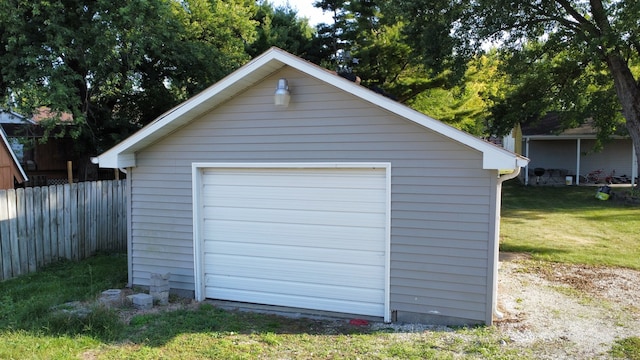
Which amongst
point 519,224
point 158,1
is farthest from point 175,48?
point 519,224

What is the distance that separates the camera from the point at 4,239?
7227 millimetres

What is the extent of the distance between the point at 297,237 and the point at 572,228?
30.8 feet

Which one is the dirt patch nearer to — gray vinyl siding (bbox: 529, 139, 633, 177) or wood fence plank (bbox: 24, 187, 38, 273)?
wood fence plank (bbox: 24, 187, 38, 273)

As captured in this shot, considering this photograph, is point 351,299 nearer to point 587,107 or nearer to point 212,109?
point 212,109

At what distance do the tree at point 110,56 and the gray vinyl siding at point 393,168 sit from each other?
6902mm

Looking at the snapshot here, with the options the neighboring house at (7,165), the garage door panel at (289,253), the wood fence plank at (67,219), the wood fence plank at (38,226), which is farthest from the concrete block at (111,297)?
the neighboring house at (7,165)

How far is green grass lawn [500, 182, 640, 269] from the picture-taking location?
9375 millimetres

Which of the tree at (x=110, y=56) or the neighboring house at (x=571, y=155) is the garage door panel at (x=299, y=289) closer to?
the tree at (x=110, y=56)

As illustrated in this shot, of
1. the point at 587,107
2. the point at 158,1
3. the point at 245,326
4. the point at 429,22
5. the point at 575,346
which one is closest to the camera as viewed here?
the point at 575,346

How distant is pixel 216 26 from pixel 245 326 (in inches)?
492

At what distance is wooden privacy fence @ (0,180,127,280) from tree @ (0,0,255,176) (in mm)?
3742

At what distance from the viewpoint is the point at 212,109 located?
21.0 feet

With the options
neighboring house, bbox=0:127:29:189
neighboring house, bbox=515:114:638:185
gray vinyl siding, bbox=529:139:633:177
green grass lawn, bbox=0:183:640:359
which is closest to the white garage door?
green grass lawn, bbox=0:183:640:359

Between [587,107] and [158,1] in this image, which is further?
[587,107]
